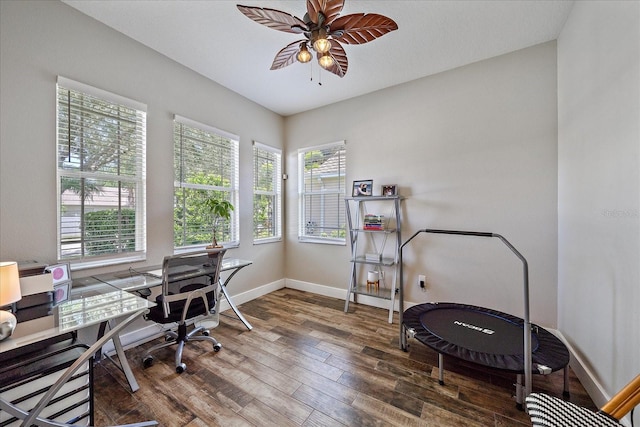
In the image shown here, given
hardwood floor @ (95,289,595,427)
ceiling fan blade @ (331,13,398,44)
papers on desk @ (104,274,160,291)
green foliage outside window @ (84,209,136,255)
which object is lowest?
hardwood floor @ (95,289,595,427)

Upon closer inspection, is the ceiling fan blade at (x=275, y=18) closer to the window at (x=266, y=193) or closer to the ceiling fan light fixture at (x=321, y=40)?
the ceiling fan light fixture at (x=321, y=40)

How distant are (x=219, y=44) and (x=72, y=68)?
1.20 m

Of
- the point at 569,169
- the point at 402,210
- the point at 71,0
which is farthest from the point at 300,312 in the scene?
the point at 71,0

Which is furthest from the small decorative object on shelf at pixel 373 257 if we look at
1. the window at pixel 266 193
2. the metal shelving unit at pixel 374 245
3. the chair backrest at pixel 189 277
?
the chair backrest at pixel 189 277

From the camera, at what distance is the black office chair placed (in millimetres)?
1935

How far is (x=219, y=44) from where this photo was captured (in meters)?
2.40

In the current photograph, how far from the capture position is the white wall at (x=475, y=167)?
2422 mm

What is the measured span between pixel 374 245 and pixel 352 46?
2329 mm

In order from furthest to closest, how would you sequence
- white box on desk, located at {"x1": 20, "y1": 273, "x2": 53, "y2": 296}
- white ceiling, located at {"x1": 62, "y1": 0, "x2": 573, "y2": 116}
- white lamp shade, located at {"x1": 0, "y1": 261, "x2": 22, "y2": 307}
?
white ceiling, located at {"x1": 62, "y1": 0, "x2": 573, "y2": 116}, white box on desk, located at {"x1": 20, "y1": 273, "x2": 53, "y2": 296}, white lamp shade, located at {"x1": 0, "y1": 261, "x2": 22, "y2": 307}

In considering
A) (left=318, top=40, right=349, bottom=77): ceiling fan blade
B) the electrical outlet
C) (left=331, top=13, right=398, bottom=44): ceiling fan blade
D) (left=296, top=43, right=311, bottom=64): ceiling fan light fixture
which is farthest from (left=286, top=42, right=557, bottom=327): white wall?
(left=296, top=43, right=311, bottom=64): ceiling fan light fixture

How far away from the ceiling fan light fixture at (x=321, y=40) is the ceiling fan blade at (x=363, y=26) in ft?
0.29

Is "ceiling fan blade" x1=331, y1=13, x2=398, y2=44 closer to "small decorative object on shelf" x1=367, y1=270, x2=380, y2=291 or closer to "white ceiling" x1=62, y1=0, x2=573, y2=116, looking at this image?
"white ceiling" x1=62, y1=0, x2=573, y2=116

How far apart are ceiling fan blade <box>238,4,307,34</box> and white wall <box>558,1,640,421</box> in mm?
1855

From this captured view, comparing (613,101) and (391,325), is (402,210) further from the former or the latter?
(613,101)
